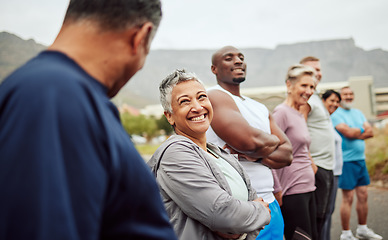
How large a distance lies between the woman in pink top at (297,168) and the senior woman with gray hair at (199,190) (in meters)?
1.15

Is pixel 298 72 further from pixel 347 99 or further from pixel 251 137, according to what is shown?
A: pixel 347 99

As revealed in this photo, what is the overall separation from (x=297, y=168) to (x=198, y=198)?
2.01 metres

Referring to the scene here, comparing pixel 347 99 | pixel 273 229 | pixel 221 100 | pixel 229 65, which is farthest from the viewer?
pixel 347 99

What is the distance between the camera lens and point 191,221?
184 cm

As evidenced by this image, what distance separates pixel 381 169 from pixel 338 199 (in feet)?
7.35

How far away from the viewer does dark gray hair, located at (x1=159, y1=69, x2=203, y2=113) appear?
7.26 ft

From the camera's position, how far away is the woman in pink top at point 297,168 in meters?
3.24

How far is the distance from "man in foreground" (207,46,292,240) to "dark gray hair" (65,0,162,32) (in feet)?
5.73

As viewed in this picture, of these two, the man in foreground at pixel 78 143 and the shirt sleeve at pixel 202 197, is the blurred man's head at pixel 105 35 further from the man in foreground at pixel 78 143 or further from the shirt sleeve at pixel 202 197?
the shirt sleeve at pixel 202 197

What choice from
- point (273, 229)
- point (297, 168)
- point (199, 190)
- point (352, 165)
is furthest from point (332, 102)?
point (199, 190)

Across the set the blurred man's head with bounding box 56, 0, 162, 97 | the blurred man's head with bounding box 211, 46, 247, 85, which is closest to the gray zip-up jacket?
the blurred man's head with bounding box 56, 0, 162, 97

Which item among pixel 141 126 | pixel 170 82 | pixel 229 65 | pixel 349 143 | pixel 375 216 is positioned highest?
pixel 229 65

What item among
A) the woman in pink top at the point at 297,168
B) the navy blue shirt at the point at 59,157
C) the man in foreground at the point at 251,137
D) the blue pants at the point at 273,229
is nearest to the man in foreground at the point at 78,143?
the navy blue shirt at the point at 59,157

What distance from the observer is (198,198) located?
1.77 metres
